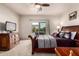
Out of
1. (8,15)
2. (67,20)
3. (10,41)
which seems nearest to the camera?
(8,15)

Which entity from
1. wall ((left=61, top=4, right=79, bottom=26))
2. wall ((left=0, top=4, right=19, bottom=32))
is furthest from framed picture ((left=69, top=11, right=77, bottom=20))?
wall ((left=0, top=4, right=19, bottom=32))

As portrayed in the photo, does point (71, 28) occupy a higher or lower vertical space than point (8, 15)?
lower

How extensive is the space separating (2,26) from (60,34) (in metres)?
1.21

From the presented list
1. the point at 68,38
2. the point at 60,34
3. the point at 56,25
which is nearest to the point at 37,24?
the point at 56,25

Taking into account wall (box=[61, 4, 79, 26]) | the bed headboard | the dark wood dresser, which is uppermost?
wall (box=[61, 4, 79, 26])

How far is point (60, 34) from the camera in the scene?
2.10 metres

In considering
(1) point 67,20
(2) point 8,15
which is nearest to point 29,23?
(2) point 8,15

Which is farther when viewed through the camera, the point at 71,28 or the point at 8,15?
the point at 71,28

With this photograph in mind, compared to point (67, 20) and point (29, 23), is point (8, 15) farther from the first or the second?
point (67, 20)

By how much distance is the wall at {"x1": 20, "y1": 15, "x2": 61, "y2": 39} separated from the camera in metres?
1.98

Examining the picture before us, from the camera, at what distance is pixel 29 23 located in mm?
2021

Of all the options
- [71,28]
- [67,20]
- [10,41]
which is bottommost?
[10,41]

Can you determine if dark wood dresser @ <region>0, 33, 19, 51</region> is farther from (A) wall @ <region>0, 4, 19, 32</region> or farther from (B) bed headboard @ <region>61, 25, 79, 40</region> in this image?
(B) bed headboard @ <region>61, 25, 79, 40</region>

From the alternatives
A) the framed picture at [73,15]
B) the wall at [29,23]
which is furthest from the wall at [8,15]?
the framed picture at [73,15]
